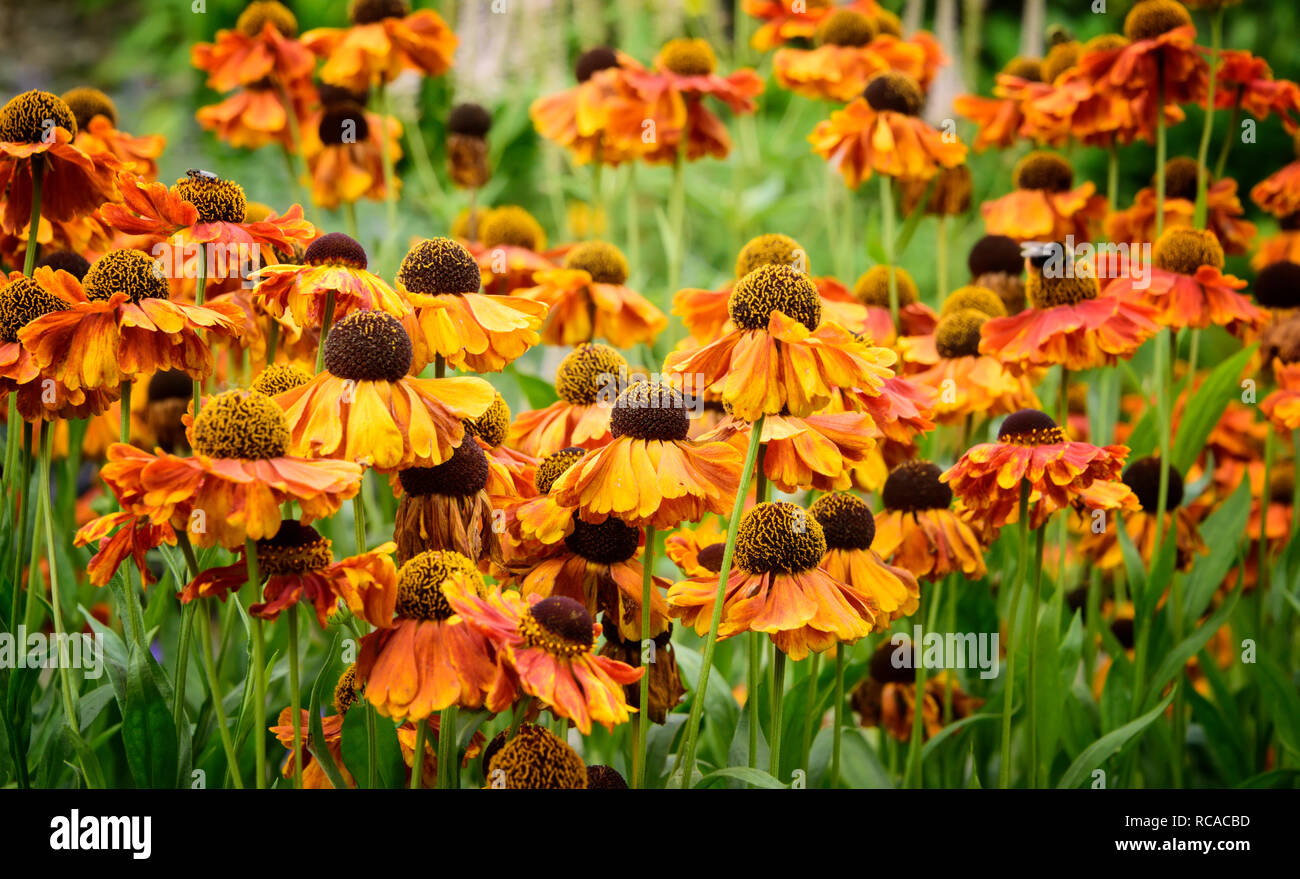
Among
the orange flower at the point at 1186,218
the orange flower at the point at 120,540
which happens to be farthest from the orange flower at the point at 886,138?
the orange flower at the point at 120,540

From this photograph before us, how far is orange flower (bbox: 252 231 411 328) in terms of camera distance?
1.11 m

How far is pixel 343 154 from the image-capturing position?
2418 mm

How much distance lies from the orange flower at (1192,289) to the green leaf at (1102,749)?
1.96ft

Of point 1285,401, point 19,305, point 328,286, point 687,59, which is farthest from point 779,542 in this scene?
point 687,59

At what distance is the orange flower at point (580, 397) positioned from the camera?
1404 mm

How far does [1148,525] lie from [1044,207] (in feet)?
2.07

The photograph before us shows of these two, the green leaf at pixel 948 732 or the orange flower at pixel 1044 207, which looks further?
the orange flower at pixel 1044 207

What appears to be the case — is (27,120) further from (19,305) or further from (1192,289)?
(1192,289)

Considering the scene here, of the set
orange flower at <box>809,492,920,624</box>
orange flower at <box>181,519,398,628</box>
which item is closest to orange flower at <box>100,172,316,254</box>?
orange flower at <box>181,519,398,628</box>

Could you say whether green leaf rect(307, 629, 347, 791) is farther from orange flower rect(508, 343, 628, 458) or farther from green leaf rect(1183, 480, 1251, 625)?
green leaf rect(1183, 480, 1251, 625)

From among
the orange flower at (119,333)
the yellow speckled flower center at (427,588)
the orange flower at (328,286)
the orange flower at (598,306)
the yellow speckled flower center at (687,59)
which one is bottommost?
the yellow speckled flower center at (427,588)

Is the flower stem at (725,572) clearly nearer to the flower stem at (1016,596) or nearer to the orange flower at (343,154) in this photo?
the flower stem at (1016,596)
